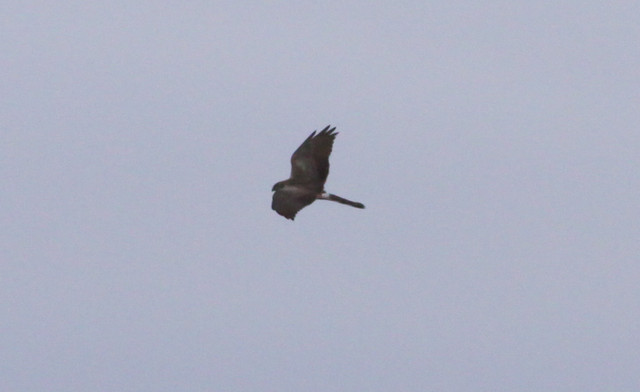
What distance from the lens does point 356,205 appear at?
5119 centimetres

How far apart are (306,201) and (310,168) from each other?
1.11 meters

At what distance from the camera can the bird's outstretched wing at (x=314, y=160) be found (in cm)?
5019

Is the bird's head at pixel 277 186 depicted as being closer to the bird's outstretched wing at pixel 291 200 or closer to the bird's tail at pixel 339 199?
the bird's outstretched wing at pixel 291 200

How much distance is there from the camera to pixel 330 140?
164ft

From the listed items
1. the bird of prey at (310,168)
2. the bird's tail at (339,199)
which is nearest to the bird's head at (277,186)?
the bird of prey at (310,168)

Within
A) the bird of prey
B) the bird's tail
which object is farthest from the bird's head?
the bird's tail

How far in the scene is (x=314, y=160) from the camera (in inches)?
1982

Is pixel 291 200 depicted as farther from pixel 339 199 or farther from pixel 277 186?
pixel 339 199

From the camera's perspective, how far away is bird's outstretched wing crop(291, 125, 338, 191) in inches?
1976

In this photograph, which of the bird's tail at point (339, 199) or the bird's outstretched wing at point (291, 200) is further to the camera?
the bird's tail at point (339, 199)

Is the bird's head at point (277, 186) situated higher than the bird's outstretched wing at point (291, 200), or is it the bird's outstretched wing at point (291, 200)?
the bird's head at point (277, 186)

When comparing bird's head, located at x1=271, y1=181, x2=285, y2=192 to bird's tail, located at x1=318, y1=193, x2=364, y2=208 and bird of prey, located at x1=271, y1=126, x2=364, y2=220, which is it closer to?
bird of prey, located at x1=271, y1=126, x2=364, y2=220

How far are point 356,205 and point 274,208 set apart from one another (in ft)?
11.2

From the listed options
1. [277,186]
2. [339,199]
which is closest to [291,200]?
[277,186]
